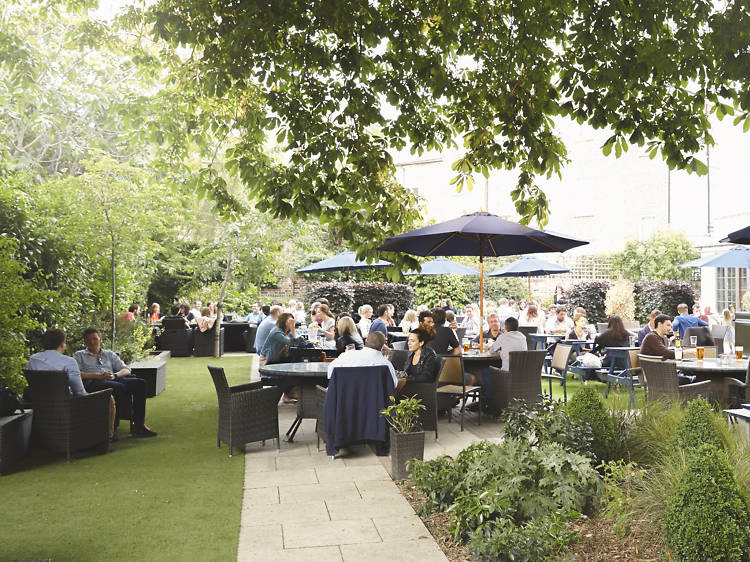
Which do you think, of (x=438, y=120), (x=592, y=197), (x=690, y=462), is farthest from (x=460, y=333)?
(x=592, y=197)

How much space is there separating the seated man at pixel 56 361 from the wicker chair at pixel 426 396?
3204 millimetres

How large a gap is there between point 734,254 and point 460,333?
6243 mm

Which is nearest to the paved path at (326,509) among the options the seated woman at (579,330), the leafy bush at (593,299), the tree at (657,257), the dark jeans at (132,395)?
the dark jeans at (132,395)

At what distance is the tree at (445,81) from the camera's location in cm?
556

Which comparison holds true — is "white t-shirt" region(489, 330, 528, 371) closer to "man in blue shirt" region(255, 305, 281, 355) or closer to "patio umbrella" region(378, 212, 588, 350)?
"patio umbrella" region(378, 212, 588, 350)

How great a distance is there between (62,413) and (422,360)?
11.9 ft

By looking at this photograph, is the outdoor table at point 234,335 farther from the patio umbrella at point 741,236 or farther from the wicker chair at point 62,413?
the patio umbrella at point 741,236

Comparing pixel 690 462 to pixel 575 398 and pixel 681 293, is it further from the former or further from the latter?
pixel 681 293

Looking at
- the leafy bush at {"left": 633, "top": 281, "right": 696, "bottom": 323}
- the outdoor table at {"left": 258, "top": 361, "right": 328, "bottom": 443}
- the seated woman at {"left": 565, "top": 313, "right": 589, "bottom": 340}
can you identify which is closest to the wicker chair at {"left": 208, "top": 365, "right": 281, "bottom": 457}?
the outdoor table at {"left": 258, "top": 361, "right": 328, "bottom": 443}

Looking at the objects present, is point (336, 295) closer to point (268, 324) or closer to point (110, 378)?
point (268, 324)

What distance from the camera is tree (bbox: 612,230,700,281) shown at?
25.9 m

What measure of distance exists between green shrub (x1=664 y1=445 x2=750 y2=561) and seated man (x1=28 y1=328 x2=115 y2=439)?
Result: 525 cm

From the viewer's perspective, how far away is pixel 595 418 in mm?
4863

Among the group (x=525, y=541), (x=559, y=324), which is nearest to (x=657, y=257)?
(x=559, y=324)
